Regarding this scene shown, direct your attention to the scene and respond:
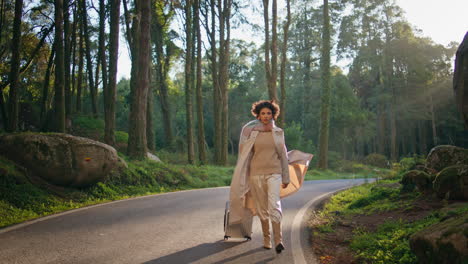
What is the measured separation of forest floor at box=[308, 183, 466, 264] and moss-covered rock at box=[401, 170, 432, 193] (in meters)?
0.27

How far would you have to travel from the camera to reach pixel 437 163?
37.3ft

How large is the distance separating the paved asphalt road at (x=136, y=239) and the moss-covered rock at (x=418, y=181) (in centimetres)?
280

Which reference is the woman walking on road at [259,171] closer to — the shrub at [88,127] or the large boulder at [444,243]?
the large boulder at [444,243]

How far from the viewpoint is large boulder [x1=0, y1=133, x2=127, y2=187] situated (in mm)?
11289

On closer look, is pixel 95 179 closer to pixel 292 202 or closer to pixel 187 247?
pixel 292 202

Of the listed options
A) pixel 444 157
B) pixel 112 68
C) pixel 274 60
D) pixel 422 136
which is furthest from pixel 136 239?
pixel 422 136

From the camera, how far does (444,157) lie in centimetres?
1122

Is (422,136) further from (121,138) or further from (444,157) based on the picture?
(444,157)

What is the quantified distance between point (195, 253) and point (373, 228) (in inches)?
145

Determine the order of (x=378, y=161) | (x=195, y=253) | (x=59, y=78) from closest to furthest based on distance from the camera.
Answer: (x=195, y=253) < (x=59, y=78) < (x=378, y=161)

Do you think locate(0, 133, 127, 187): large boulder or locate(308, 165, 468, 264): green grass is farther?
locate(0, 133, 127, 187): large boulder

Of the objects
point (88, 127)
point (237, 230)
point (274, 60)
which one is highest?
point (274, 60)

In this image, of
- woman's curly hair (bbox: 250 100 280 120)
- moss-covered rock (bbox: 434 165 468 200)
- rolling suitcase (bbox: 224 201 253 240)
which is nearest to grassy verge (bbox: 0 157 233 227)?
rolling suitcase (bbox: 224 201 253 240)

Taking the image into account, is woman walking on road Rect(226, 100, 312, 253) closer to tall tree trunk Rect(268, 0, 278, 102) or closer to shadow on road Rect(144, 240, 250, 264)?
shadow on road Rect(144, 240, 250, 264)
